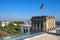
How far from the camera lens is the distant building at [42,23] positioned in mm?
17328

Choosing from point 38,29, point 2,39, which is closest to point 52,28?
point 38,29

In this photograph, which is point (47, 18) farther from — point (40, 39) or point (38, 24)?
point (40, 39)

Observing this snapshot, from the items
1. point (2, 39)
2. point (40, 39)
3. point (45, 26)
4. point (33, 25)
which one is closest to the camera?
point (2, 39)

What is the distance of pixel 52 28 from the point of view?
19.4 meters

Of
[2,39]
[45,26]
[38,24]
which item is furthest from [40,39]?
[38,24]

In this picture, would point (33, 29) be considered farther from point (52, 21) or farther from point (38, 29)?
point (52, 21)

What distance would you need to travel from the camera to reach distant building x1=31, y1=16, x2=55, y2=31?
17.3m

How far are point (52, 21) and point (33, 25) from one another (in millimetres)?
2858

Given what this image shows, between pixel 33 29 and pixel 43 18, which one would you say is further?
pixel 33 29

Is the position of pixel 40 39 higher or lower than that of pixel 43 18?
lower

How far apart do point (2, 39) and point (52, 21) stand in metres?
10.8

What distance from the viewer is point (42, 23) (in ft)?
57.8

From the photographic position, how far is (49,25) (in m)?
18.1

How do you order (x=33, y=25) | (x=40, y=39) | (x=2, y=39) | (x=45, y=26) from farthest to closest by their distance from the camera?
(x=33, y=25) → (x=45, y=26) → (x=40, y=39) → (x=2, y=39)
